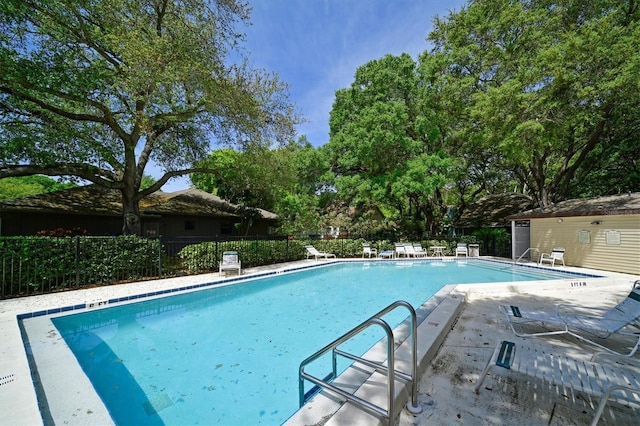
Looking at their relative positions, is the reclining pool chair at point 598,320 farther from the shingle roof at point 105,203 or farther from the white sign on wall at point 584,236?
the shingle roof at point 105,203

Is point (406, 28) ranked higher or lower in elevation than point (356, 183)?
higher

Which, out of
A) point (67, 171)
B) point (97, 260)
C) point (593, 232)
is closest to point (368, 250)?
point (593, 232)

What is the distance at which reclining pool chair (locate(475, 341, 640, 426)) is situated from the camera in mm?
2738

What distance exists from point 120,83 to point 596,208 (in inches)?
733

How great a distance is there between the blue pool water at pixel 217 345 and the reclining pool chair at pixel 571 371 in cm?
238

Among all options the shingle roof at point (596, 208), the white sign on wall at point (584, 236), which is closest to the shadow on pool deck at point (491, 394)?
the shingle roof at point (596, 208)

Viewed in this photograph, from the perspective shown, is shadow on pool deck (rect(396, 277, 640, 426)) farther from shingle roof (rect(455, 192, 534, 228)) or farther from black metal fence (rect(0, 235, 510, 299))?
shingle roof (rect(455, 192, 534, 228))

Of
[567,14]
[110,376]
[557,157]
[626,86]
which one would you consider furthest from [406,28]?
[110,376]

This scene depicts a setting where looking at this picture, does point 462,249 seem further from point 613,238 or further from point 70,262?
point 70,262

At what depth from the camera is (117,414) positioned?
10.0 feet

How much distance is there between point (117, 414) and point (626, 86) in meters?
17.8

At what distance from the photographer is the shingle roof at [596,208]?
34.6ft

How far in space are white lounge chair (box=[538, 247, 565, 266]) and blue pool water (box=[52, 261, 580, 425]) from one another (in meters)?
7.54

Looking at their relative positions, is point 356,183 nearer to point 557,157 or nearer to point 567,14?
point 567,14
